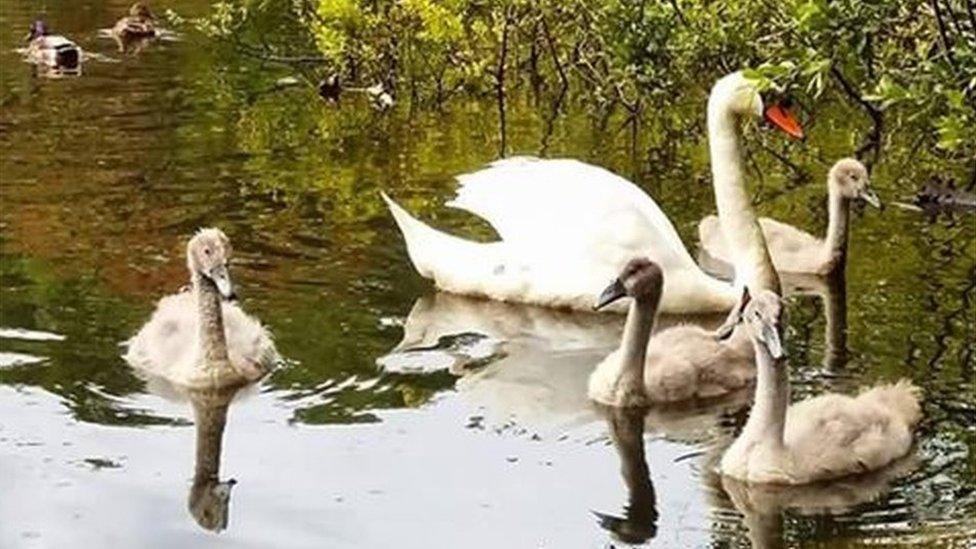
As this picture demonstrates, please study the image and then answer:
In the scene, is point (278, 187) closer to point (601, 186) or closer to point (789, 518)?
point (601, 186)

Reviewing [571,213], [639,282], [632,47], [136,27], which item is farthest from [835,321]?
[136,27]

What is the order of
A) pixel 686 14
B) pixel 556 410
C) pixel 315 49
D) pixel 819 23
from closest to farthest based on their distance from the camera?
1. pixel 819 23
2. pixel 556 410
3. pixel 686 14
4. pixel 315 49

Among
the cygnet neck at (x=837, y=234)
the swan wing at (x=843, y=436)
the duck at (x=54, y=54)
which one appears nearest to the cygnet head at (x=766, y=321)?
the swan wing at (x=843, y=436)

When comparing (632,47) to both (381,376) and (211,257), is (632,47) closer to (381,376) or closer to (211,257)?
(381,376)

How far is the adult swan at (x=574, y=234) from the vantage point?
12.5m

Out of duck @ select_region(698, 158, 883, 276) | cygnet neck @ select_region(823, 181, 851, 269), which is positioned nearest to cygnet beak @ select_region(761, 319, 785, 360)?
duck @ select_region(698, 158, 883, 276)

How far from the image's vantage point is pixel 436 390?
1085 cm

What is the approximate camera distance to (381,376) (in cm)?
1104

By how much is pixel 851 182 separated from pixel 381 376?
443 centimetres

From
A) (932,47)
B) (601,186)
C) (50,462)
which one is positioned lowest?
(50,462)

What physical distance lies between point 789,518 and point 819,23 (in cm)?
208

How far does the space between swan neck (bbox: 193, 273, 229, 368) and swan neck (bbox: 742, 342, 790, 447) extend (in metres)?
2.97

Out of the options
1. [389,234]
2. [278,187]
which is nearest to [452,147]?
[278,187]

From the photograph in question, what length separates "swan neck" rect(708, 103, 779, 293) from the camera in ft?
41.6
